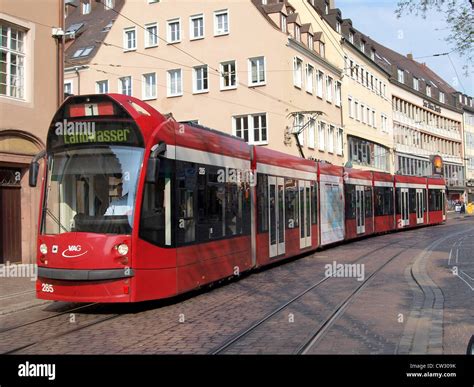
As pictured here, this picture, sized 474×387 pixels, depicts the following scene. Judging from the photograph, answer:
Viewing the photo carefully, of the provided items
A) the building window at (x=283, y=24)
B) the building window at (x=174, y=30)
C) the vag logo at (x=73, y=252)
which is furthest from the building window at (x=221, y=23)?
the vag logo at (x=73, y=252)

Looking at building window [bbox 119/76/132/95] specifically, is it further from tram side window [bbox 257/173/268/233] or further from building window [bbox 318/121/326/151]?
tram side window [bbox 257/173/268/233]

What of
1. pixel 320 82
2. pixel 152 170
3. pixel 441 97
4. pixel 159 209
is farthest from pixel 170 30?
pixel 441 97

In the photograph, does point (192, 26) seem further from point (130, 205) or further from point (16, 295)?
point (130, 205)

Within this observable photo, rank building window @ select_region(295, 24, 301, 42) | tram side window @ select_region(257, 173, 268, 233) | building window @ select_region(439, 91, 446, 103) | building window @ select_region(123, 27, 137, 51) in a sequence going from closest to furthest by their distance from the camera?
tram side window @ select_region(257, 173, 268, 233), building window @ select_region(295, 24, 301, 42), building window @ select_region(123, 27, 137, 51), building window @ select_region(439, 91, 446, 103)

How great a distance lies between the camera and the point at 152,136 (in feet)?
29.0

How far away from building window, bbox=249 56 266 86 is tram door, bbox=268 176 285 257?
66.5ft

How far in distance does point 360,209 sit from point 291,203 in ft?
33.6

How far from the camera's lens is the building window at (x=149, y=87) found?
38.8 meters

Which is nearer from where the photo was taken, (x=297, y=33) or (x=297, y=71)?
(x=297, y=71)

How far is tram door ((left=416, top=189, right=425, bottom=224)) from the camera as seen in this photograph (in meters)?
35.8

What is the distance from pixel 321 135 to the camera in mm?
40219

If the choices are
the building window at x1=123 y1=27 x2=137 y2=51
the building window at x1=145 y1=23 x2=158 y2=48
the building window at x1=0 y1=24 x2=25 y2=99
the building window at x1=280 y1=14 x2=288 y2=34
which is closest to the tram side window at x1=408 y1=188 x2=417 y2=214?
the building window at x1=280 y1=14 x2=288 y2=34

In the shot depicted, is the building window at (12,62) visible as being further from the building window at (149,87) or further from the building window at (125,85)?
the building window at (125,85)
